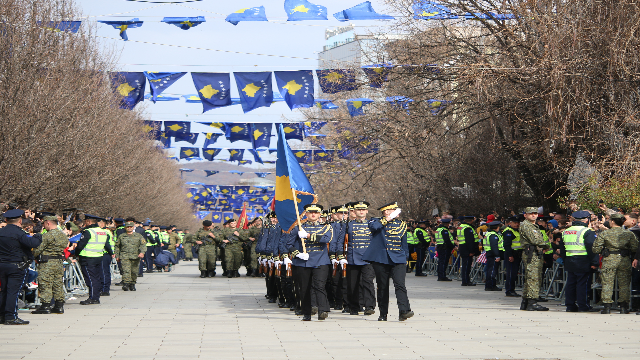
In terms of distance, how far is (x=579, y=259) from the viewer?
14422 mm

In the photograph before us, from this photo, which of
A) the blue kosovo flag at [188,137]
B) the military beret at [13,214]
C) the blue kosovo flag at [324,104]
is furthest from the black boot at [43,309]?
the blue kosovo flag at [188,137]

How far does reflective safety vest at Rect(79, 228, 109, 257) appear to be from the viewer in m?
16.3

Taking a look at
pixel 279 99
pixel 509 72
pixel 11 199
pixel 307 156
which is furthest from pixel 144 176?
pixel 509 72

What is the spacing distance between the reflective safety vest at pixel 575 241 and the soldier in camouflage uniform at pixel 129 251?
10.8m

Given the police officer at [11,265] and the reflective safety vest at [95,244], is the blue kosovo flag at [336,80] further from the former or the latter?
the police officer at [11,265]

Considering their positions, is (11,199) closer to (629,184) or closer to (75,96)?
(75,96)

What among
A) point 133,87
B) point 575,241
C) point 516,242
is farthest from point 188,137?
point 575,241

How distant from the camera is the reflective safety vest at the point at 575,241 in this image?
47.3ft

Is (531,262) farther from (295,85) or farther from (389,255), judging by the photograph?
(295,85)

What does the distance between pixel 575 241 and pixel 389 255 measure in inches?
150

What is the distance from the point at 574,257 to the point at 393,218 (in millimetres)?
3744

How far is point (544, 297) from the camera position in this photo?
55.7ft

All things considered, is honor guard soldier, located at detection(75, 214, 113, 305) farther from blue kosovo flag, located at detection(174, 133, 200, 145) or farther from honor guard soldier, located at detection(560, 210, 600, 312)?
blue kosovo flag, located at detection(174, 133, 200, 145)

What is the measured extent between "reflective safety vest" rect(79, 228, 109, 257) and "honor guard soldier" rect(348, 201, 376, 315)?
5.26 meters
